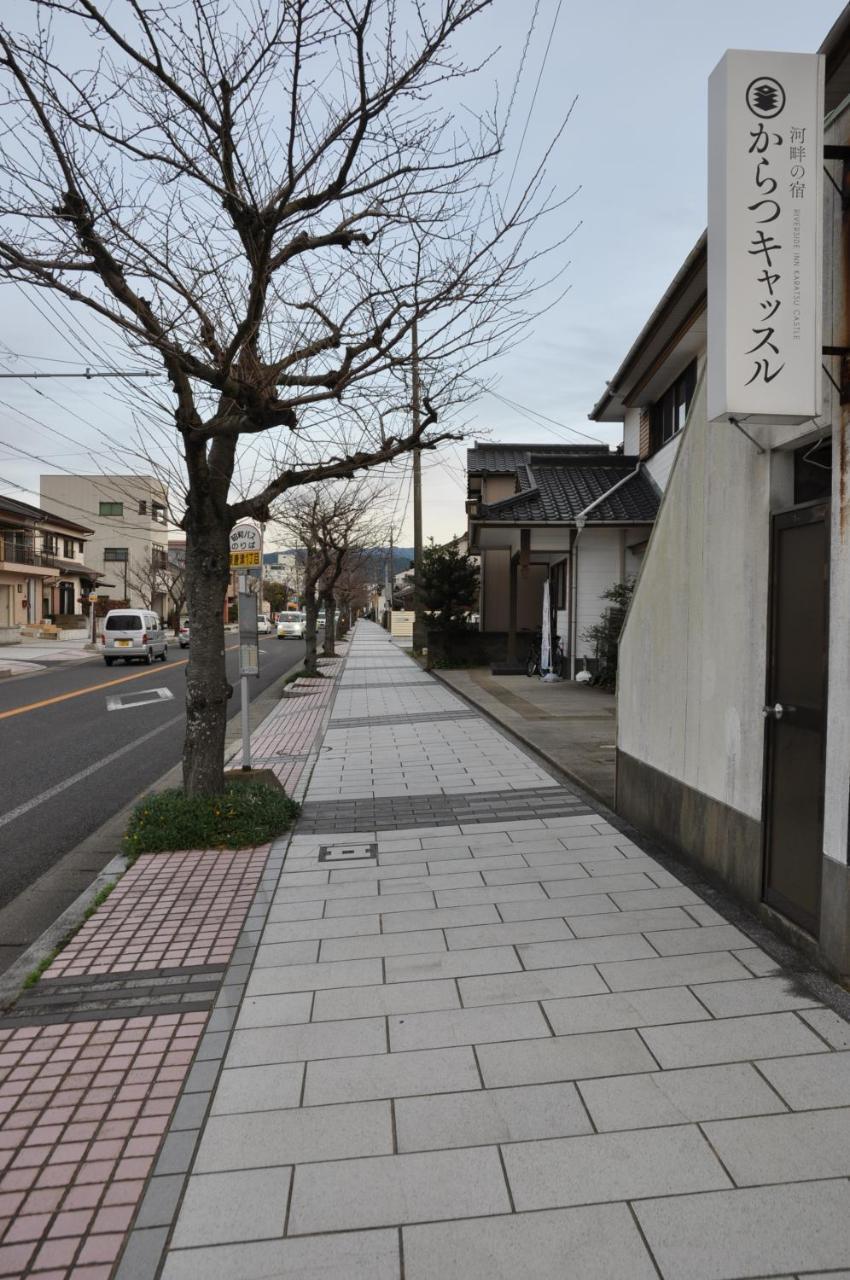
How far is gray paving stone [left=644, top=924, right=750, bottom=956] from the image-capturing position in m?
4.23

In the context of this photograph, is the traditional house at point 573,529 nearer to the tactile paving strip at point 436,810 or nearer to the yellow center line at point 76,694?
the yellow center line at point 76,694

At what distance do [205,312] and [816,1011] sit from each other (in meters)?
5.73

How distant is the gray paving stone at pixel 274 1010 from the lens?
143 inches

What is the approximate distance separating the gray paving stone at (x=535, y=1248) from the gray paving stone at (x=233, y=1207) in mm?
400

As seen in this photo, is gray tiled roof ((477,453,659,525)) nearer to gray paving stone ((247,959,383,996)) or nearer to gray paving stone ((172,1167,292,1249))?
gray paving stone ((247,959,383,996))

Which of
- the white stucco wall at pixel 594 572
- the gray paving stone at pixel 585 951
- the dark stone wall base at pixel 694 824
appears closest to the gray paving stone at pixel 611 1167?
the gray paving stone at pixel 585 951

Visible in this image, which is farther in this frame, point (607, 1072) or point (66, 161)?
point (66, 161)

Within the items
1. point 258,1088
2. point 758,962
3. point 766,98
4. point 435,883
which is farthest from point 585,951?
point 766,98

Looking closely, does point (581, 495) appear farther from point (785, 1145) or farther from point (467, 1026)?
point (785, 1145)

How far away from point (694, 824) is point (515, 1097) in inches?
113

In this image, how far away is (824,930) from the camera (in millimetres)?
3807

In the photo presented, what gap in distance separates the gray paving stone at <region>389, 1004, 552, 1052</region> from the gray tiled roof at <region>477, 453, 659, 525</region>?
1515 centimetres

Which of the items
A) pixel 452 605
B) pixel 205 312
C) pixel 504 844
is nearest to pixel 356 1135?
pixel 504 844

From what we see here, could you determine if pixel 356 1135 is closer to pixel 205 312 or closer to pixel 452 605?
pixel 205 312
